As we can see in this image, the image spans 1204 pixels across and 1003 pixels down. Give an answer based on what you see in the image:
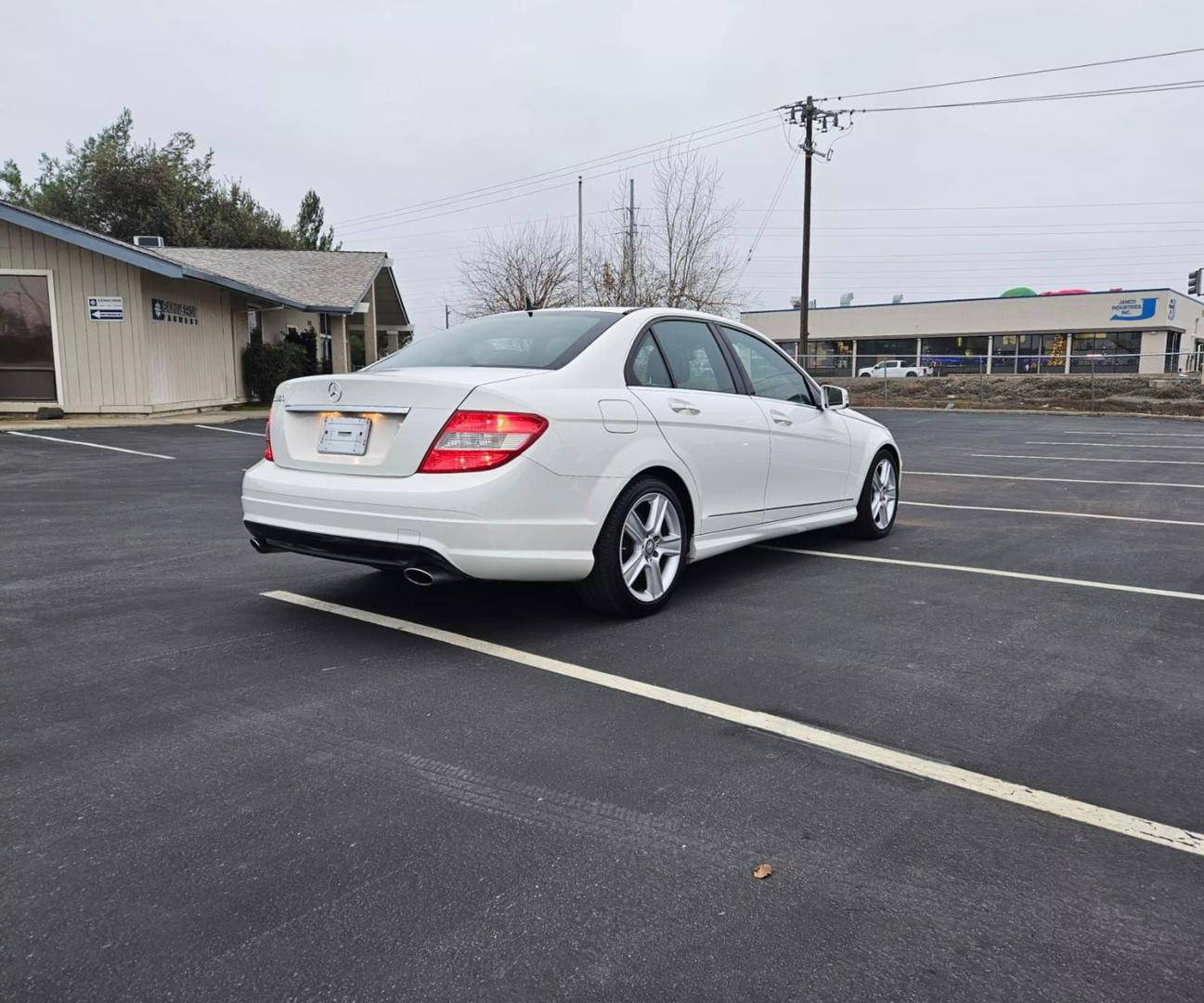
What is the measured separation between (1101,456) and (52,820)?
1468 centimetres

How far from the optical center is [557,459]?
14.3 feet

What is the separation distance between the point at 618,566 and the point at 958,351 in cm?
5637

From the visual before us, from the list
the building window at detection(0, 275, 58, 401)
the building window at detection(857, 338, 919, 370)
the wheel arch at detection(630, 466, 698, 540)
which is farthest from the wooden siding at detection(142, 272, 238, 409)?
the building window at detection(857, 338, 919, 370)

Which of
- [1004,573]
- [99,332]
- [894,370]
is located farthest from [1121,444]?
[894,370]

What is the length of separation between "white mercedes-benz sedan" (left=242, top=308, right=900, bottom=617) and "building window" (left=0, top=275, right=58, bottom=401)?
53.9ft

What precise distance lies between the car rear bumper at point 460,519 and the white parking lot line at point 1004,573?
2.71 metres

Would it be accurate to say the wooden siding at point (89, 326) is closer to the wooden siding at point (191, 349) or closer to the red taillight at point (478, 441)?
the wooden siding at point (191, 349)

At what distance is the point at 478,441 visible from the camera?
4250 millimetres

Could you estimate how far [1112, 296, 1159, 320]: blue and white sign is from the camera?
50.6m

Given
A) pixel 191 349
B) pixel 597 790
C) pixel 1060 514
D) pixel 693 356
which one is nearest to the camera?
pixel 597 790

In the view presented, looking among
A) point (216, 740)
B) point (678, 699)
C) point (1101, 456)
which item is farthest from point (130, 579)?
point (1101, 456)

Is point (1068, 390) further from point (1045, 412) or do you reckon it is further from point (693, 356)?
point (693, 356)

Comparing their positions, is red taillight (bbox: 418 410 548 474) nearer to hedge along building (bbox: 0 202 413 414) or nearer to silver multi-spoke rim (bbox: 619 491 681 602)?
silver multi-spoke rim (bbox: 619 491 681 602)

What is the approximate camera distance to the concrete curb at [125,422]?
16.8 meters
